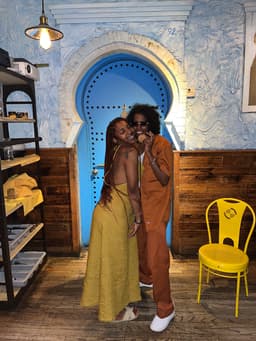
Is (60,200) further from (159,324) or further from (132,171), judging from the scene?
(159,324)

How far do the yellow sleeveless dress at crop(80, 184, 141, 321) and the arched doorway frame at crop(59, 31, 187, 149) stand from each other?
1.41m

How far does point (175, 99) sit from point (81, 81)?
3.85 ft

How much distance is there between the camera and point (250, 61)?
2971 mm

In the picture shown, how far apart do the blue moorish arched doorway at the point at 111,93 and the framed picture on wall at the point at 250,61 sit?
34.6 inches

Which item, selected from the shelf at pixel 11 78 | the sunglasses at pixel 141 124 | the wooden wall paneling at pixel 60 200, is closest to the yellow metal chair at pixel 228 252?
the sunglasses at pixel 141 124

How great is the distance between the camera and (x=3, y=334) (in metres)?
2.14

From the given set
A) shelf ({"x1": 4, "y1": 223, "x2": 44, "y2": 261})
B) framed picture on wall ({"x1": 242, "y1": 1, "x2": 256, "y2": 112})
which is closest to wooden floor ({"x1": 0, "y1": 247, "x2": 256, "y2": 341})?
shelf ({"x1": 4, "y1": 223, "x2": 44, "y2": 261})

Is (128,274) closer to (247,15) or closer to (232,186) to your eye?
(232,186)

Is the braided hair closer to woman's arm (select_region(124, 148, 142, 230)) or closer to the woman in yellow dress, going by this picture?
the woman in yellow dress

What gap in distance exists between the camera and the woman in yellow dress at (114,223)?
1.99m

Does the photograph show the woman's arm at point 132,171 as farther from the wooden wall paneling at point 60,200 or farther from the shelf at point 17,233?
the wooden wall paneling at point 60,200

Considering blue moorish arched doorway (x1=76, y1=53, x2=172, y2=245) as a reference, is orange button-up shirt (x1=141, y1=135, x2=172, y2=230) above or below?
below

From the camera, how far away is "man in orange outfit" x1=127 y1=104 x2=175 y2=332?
2004 millimetres

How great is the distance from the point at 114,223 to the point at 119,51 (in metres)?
2.09
